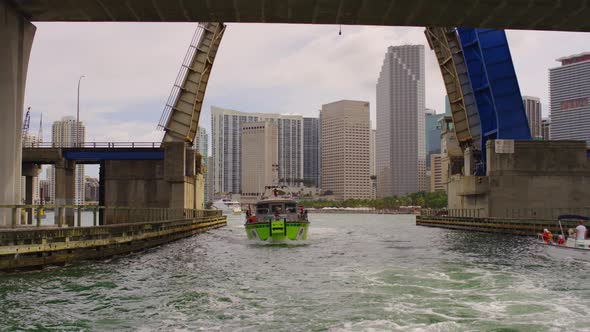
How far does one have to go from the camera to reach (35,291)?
17422 millimetres

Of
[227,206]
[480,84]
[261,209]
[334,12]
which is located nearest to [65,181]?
[261,209]

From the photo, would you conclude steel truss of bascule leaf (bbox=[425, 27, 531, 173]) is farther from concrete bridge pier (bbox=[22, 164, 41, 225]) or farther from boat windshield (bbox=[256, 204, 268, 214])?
concrete bridge pier (bbox=[22, 164, 41, 225])

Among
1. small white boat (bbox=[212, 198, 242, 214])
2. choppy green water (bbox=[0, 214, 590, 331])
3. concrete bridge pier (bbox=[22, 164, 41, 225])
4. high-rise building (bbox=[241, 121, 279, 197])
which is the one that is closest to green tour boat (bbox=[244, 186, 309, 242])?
choppy green water (bbox=[0, 214, 590, 331])

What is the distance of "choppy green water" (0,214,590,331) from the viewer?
1373 centimetres

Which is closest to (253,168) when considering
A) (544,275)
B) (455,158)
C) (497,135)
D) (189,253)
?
(455,158)

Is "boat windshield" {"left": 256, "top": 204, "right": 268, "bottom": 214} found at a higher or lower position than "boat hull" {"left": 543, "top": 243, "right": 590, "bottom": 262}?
higher

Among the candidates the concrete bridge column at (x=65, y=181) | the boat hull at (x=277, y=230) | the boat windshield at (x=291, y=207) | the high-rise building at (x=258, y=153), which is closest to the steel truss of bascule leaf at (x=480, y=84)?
the boat windshield at (x=291, y=207)

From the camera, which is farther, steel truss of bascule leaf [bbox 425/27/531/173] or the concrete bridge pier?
the concrete bridge pier

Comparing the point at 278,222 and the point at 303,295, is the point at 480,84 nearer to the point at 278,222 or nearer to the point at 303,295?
the point at 278,222

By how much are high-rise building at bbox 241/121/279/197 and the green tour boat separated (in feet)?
344

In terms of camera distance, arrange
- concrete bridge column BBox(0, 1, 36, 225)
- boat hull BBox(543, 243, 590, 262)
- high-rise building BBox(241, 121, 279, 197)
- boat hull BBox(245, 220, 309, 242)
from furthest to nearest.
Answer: high-rise building BBox(241, 121, 279, 197)
boat hull BBox(245, 220, 309, 242)
boat hull BBox(543, 243, 590, 262)
concrete bridge column BBox(0, 1, 36, 225)

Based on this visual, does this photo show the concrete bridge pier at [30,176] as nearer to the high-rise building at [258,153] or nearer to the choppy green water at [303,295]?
the choppy green water at [303,295]

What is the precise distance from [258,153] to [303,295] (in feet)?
455

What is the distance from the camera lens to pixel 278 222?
120 ft
